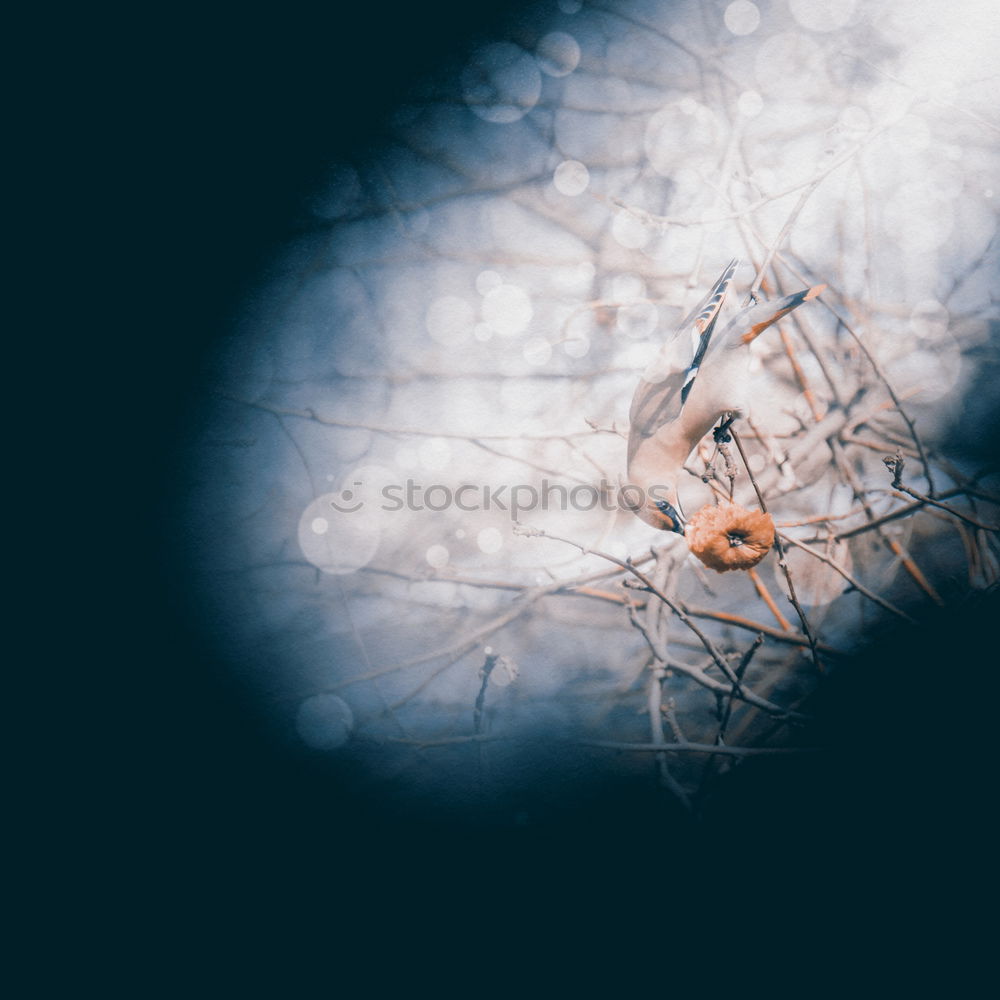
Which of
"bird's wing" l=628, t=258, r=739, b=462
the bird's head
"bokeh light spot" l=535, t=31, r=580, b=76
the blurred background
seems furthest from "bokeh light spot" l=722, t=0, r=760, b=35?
the bird's head

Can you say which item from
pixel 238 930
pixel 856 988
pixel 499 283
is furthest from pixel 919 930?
pixel 499 283

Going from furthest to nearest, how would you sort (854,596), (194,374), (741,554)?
(854,596)
(194,374)
(741,554)

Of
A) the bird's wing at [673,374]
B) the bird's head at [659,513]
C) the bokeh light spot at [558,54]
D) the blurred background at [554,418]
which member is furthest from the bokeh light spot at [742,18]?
the bird's head at [659,513]

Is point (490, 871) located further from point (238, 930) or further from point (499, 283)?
point (499, 283)

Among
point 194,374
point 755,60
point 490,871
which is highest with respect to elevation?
point 755,60

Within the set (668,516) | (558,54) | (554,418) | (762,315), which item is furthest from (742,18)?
(668,516)

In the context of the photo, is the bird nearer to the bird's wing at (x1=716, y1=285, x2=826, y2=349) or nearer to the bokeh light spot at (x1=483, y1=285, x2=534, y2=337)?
the bird's wing at (x1=716, y1=285, x2=826, y2=349)

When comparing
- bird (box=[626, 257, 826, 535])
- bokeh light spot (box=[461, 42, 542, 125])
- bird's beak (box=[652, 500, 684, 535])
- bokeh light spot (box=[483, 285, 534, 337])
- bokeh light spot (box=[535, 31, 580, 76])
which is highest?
bokeh light spot (box=[535, 31, 580, 76])

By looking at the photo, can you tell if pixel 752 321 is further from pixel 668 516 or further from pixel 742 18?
pixel 742 18
